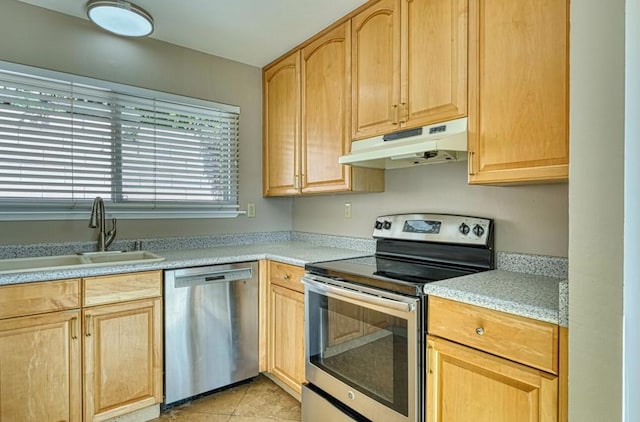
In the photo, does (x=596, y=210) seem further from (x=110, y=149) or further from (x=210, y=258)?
(x=110, y=149)

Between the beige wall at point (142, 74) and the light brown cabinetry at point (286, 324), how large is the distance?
805mm

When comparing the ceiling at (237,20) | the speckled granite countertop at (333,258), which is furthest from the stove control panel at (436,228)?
the ceiling at (237,20)

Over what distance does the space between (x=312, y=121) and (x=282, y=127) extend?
15.8 inches

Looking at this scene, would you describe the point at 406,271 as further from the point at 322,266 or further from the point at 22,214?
the point at 22,214

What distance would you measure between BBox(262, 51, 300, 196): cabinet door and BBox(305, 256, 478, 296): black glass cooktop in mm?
871

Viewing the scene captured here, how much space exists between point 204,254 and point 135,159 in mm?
826

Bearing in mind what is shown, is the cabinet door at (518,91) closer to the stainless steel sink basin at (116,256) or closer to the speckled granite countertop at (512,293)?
the speckled granite countertop at (512,293)

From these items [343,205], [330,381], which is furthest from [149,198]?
[330,381]

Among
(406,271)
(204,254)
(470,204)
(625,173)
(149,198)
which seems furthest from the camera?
(149,198)

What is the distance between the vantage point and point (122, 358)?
186 centimetres

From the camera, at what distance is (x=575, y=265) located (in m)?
0.93

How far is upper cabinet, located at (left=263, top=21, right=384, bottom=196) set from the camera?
2.21 meters

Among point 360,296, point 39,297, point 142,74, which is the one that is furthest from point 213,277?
point 142,74

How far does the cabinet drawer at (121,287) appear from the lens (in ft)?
5.77
